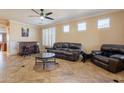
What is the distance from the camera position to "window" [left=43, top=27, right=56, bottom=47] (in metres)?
8.89

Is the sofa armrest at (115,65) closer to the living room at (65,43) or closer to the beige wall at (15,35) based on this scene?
the living room at (65,43)

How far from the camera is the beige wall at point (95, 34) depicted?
501 centimetres

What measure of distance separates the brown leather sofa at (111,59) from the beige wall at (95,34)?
562 mm

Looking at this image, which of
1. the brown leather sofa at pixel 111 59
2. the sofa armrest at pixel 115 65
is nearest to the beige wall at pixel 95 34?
the brown leather sofa at pixel 111 59

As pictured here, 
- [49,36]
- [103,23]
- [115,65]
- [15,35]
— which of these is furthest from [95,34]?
[15,35]

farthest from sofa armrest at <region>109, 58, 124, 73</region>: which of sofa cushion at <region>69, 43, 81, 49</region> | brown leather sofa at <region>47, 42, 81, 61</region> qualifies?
sofa cushion at <region>69, 43, 81, 49</region>

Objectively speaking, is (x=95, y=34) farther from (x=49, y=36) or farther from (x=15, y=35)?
(x=15, y=35)

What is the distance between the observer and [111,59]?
383cm

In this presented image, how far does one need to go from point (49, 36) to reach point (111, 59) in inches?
246

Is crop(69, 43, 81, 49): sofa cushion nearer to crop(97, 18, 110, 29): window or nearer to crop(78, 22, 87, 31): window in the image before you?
crop(78, 22, 87, 31): window

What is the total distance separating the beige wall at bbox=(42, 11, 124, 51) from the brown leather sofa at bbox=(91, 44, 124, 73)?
562 mm

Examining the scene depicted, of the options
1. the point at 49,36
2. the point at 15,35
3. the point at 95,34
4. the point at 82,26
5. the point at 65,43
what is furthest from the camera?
the point at 49,36
